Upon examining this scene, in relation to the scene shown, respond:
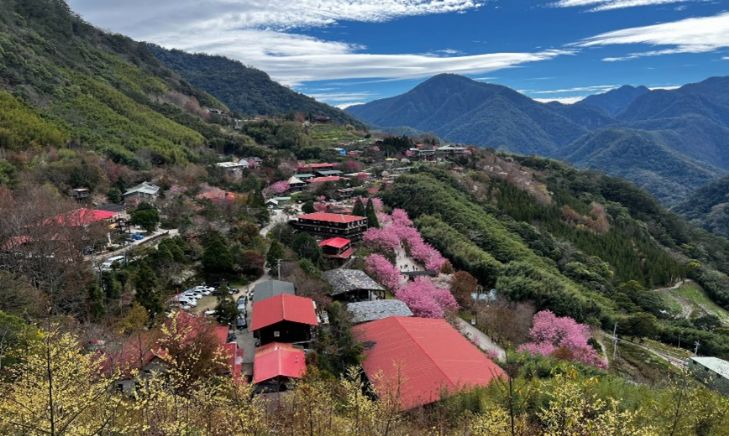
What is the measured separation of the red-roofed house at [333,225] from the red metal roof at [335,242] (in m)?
1.10

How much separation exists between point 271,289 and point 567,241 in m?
35.0

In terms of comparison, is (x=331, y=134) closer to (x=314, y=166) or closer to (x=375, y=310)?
(x=314, y=166)

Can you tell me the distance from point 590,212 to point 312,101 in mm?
96711

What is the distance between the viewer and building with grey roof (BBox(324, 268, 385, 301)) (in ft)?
82.8

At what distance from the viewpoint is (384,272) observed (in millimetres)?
29266

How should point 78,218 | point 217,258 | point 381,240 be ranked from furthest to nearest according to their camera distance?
point 381,240, point 217,258, point 78,218

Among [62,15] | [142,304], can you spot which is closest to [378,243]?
[142,304]

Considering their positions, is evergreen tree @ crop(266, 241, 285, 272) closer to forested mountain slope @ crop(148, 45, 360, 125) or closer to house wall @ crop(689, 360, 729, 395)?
house wall @ crop(689, 360, 729, 395)

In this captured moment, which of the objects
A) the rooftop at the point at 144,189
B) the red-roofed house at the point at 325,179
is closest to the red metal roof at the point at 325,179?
the red-roofed house at the point at 325,179

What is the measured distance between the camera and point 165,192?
3625 centimetres

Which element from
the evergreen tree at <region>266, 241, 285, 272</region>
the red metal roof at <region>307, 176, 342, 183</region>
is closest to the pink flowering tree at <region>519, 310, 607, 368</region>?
the evergreen tree at <region>266, 241, 285, 272</region>

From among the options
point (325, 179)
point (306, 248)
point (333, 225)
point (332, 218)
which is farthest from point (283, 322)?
point (325, 179)

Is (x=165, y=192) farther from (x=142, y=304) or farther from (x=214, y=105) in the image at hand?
(x=214, y=105)

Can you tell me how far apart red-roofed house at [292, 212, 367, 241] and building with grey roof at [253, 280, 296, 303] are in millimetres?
10454
